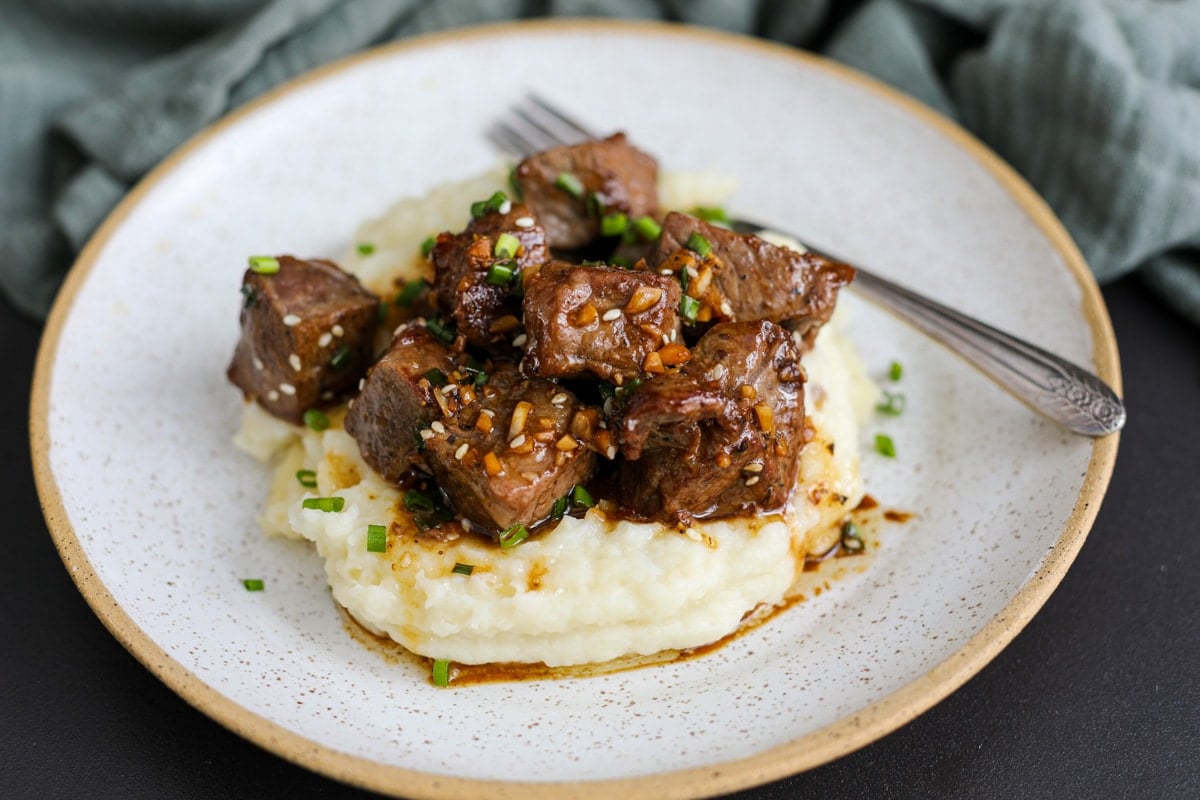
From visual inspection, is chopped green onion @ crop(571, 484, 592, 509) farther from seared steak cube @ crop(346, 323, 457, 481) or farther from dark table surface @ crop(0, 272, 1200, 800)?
dark table surface @ crop(0, 272, 1200, 800)

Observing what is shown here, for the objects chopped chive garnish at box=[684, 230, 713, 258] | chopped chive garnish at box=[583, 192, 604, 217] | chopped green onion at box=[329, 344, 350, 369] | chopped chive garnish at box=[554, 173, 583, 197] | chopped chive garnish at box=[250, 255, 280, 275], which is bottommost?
chopped green onion at box=[329, 344, 350, 369]

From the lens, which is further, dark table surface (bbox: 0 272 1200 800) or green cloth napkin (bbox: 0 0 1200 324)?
green cloth napkin (bbox: 0 0 1200 324)

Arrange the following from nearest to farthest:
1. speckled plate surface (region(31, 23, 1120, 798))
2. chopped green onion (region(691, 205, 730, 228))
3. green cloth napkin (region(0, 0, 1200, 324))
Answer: speckled plate surface (region(31, 23, 1120, 798)) → chopped green onion (region(691, 205, 730, 228)) → green cloth napkin (region(0, 0, 1200, 324))

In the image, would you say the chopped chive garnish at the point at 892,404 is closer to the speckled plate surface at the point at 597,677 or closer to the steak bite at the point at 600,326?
the speckled plate surface at the point at 597,677

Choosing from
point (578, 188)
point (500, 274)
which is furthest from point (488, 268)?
point (578, 188)

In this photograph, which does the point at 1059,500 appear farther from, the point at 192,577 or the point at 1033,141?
the point at 192,577

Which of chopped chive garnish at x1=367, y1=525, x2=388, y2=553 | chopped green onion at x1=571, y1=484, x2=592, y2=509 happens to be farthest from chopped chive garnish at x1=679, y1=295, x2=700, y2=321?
chopped chive garnish at x1=367, y1=525, x2=388, y2=553
